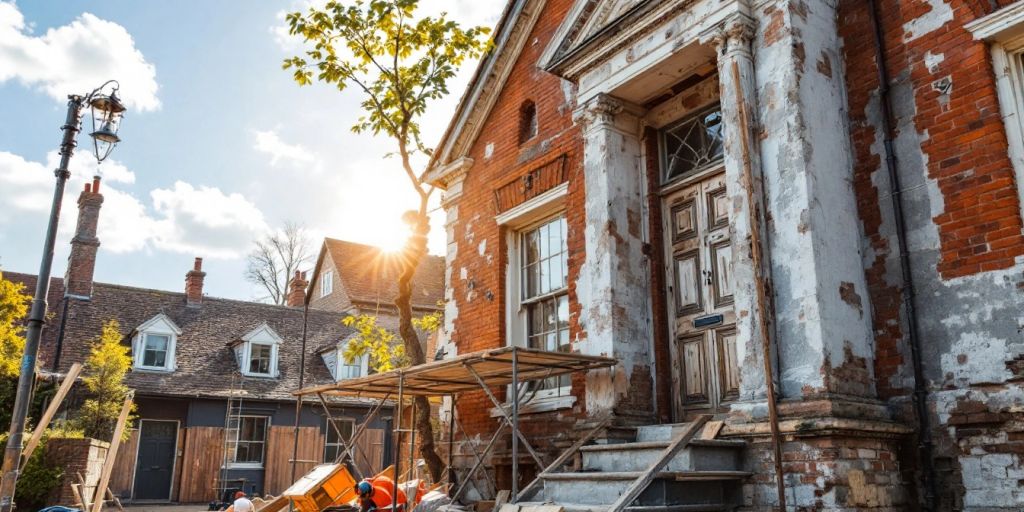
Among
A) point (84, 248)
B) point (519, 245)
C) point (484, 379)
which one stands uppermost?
point (84, 248)

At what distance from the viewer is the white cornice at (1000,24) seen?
612 centimetres

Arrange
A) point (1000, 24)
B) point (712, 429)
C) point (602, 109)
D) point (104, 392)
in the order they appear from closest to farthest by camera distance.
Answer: point (1000, 24)
point (712, 429)
point (602, 109)
point (104, 392)

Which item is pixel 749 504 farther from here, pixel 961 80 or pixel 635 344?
pixel 961 80

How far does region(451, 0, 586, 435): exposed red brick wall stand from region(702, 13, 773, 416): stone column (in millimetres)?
2791

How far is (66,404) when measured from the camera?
73.5 feet

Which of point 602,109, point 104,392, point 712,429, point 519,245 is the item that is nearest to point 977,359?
point 712,429

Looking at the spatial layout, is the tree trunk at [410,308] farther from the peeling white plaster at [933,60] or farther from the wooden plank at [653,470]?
the peeling white plaster at [933,60]

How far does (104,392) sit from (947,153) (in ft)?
70.7

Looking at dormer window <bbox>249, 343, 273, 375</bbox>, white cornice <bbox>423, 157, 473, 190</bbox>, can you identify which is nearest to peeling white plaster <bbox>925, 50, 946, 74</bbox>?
white cornice <bbox>423, 157, 473, 190</bbox>

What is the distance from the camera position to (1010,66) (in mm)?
6340

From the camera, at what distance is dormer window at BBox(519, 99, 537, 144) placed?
36.8 feet

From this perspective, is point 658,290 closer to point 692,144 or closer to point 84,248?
point 692,144

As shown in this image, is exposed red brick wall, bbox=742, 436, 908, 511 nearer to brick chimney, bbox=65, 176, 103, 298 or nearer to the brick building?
the brick building

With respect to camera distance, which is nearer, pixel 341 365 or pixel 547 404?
pixel 547 404
